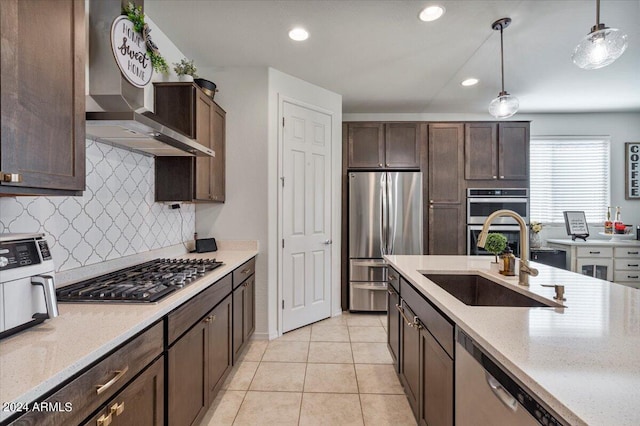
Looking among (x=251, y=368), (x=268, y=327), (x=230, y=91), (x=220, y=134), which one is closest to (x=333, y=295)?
(x=268, y=327)

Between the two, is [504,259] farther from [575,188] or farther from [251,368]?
[575,188]

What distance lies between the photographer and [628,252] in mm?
4016

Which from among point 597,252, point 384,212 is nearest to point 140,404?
point 384,212

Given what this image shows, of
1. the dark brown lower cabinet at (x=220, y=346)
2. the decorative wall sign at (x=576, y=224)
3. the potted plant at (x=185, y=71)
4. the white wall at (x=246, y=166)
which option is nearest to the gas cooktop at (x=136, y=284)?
the dark brown lower cabinet at (x=220, y=346)

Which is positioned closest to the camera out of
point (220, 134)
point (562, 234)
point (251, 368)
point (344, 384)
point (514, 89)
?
point (344, 384)

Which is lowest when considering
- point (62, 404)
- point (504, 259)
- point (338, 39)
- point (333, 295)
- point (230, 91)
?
point (333, 295)

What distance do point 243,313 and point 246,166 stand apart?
142cm

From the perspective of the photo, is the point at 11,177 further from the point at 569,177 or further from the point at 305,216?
the point at 569,177

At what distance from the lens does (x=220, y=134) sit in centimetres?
289

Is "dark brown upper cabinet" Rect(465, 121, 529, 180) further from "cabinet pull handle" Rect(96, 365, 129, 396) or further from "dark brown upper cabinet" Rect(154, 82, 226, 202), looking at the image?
"cabinet pull handle" Rect(96, 365, 129, 396)

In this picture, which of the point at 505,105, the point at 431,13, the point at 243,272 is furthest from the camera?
the point at 243,272

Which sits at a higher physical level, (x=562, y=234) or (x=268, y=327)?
(x=562, y=234)

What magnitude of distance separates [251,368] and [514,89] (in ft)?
13.9

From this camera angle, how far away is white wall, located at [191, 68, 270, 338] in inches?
119
